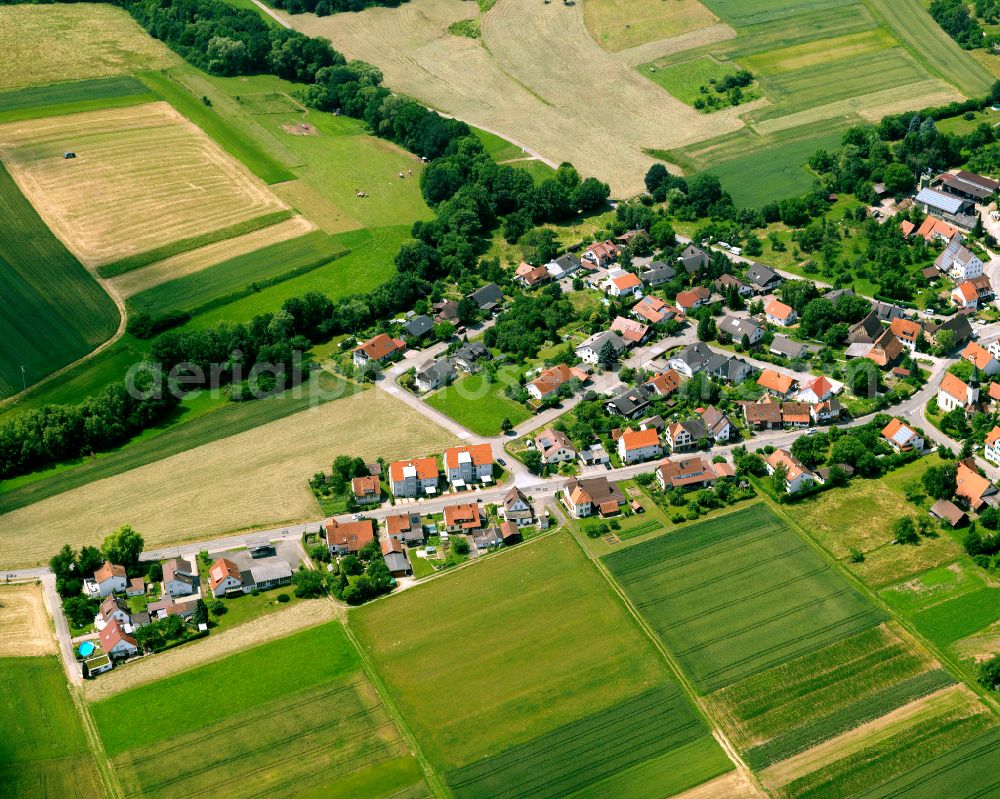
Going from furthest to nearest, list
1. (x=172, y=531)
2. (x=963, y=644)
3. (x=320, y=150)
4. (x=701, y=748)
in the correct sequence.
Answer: (x=320, y=150) < (x=172, y=531) < (x=963, y=644) < (x=701, y=748)

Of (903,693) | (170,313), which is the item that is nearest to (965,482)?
(903,693)

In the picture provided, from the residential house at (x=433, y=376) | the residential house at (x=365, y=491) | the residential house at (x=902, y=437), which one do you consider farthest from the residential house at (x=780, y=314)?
the residential house at (x=365, y=491)

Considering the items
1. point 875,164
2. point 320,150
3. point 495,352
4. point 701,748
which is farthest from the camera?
point 320,150

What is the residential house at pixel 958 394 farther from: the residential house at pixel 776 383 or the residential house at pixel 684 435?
the residential house at pixel 684 435

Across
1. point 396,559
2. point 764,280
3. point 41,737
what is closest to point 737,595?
point 396,559

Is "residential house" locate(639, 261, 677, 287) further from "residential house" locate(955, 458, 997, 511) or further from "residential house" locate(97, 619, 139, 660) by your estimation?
"residential house" locate(97, 619, 139, 660)

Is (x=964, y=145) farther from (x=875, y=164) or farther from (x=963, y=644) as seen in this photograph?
(x=963, y=644)

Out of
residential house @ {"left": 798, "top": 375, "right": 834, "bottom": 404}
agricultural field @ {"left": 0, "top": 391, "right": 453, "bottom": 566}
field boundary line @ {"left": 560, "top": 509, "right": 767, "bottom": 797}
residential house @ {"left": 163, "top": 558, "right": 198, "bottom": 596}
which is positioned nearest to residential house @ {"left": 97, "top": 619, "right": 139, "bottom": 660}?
residential house @ {"left": 163, "top": 558, "right": 198, "bottom": 596}
